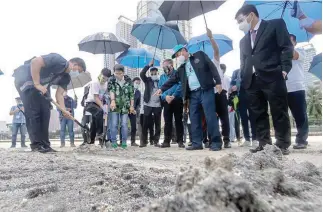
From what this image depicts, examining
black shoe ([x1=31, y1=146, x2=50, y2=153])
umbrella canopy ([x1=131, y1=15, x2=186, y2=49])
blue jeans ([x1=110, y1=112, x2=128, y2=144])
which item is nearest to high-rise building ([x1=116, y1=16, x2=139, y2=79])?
umbrella canopy ([x1=131, y1=15, x2=186, y2=49])

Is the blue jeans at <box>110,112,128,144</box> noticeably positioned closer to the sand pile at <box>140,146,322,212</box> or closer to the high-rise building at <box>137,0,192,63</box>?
the high-rise building at <box>137,0,192,63</box>

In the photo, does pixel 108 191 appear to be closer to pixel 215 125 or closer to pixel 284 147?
pixel 284 147

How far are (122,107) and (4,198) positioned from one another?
10.7ft

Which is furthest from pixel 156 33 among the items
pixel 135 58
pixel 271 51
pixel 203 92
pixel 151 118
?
pixel 271 51

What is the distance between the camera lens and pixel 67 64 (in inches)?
147

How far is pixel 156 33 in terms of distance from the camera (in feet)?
18.8

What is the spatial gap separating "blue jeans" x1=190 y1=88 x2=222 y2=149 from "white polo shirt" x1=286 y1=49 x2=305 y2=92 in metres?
0.87

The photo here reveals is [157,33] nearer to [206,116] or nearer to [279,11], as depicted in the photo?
[279,11]

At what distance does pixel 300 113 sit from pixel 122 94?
8.22 feet

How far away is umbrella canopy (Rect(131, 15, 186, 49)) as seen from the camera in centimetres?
551

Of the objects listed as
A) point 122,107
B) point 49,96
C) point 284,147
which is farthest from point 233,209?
point 122,107

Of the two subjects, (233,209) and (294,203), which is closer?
(233,209)

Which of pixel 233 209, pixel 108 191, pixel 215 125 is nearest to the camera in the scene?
pixel 233 209

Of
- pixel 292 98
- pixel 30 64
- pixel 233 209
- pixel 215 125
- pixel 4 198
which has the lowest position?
pixel 4 198
